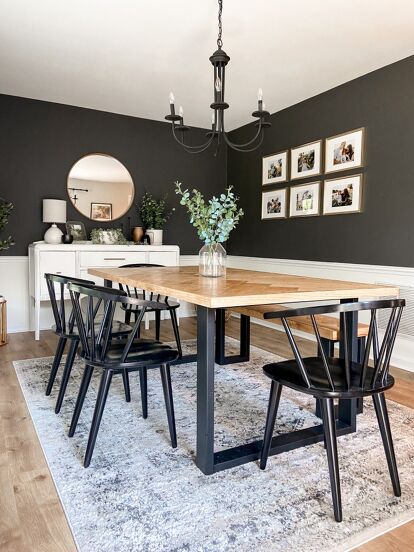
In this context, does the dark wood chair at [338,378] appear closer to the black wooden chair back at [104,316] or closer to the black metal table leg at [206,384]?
the black metal table leg at [206,384]

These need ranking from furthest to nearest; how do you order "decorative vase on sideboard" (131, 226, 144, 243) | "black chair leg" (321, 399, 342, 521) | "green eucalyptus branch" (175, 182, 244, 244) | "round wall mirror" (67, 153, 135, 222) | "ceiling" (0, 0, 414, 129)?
"decorative vase on sideboard" (131, 226, 144, 243) < "round wall mirror" (67, 153, 135, 222) < "ceiling" (0, 0, 414, 129) < "green eucalyptus branch" (175, 182, 244, 244) < "black chair leg" (321, 399, 342, 521)

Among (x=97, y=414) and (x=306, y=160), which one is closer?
(x=97, y=414)

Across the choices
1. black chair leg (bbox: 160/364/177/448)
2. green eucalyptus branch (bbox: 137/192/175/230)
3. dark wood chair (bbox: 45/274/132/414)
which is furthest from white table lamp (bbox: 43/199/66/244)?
black chair leg (bbox: 160/364/177/448)

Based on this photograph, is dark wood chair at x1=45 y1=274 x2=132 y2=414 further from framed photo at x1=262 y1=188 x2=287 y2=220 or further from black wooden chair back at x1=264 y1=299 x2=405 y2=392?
framed photo at x1=262 y1=188 x2=287 y2=220

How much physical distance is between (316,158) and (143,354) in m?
3.00

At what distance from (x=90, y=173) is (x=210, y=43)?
7.21 ft

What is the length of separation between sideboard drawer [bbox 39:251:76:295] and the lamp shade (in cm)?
48

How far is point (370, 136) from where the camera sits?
347cm

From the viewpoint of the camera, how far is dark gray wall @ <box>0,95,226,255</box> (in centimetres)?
420

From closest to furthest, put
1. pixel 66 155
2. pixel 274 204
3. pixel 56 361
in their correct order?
pixel 56 361
pixel 66 155
pixel 274 204

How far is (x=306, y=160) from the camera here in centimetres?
411

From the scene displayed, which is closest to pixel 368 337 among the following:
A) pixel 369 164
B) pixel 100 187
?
pixel 369 164

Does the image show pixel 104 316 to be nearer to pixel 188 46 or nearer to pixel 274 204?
pixel 188 46

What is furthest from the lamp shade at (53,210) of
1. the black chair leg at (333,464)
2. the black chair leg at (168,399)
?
the black chair leg at (333,464)
